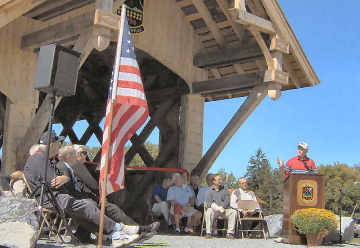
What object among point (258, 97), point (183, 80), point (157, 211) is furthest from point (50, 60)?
point (183, 80)

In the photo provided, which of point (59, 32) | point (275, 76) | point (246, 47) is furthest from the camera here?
point (246, 47)

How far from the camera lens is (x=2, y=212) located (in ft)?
Result: 13.1

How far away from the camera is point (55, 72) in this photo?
489 centimetres

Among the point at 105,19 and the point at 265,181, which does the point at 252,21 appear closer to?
the point at 105,19

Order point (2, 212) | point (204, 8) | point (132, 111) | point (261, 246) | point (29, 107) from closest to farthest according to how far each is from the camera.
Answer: point (2, 212) < point (132, 111) < point (261, 246) < point (29, 107) < point (204, 8)

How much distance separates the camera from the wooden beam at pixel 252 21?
7637 mm

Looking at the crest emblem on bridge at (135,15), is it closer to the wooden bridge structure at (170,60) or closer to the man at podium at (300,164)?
the wooden bridge structure at (170,60)

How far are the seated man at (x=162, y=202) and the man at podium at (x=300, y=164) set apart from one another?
2278mm

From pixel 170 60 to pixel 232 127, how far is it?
6.05 feet

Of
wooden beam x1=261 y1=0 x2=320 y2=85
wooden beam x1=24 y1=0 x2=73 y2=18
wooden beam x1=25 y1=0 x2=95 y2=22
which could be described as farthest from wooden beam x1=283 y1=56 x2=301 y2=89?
wooden beam x1=24 y1=0 x2=73 y2=18

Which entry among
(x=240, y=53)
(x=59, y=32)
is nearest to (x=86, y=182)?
(x=59, y=32)

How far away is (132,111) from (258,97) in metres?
4.80

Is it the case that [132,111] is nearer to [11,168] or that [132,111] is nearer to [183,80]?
[11,168]

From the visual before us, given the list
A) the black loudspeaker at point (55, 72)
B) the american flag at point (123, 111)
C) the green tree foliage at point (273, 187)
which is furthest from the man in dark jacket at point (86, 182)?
the green tree foliage at point (273, 187)
